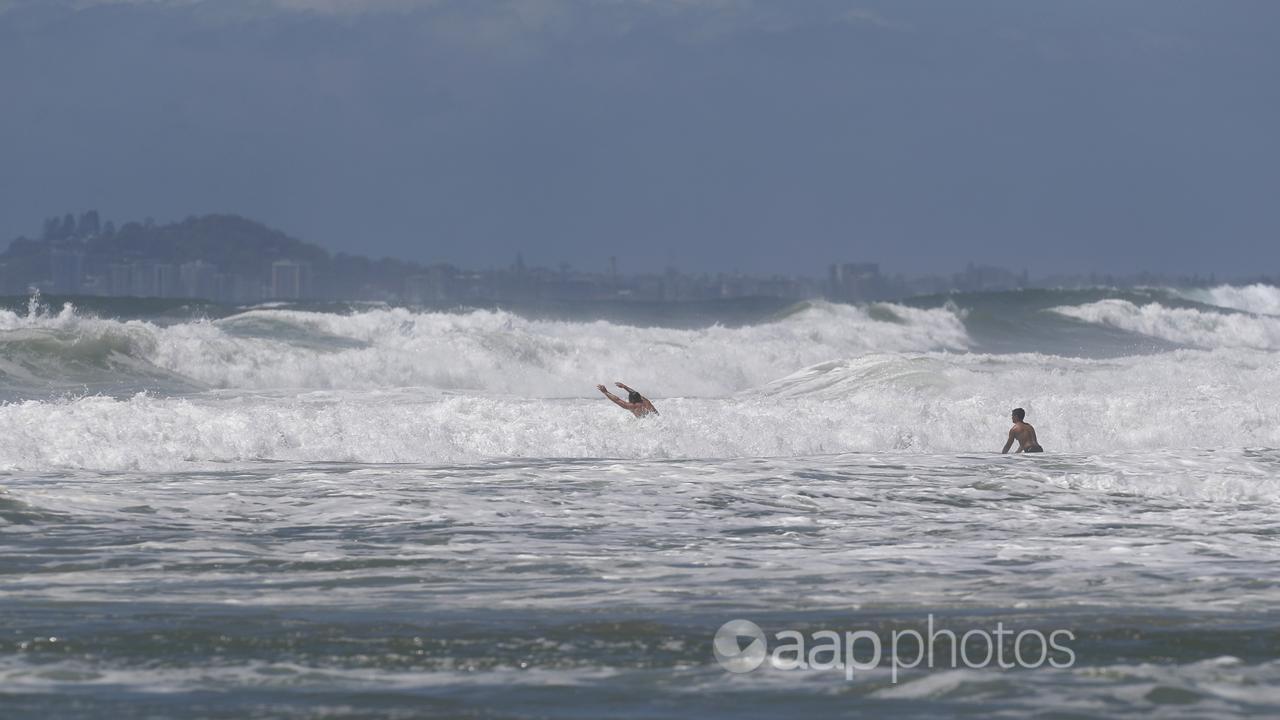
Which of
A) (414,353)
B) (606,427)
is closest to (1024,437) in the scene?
(606,427)

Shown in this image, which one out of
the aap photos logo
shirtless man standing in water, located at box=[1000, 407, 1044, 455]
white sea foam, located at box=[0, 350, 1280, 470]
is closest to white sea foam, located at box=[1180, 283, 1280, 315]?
white sea foam, located at box=[0, 350, 1280, 470]

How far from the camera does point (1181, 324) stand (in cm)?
6550

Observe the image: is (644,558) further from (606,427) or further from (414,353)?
(414,353)

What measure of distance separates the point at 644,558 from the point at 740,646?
2.90 meters

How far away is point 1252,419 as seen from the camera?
21.7 m

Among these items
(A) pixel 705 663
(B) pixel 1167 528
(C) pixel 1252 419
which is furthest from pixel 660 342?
(A) pixel 705 663

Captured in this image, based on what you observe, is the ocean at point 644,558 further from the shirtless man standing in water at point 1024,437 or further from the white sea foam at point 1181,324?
the white sea foam at point 1181,324

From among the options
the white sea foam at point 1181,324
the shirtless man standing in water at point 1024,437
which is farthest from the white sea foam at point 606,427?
the white sea foam at point 1181,324

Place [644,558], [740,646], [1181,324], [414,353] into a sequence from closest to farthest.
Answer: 1. [740,646]
2. [644,558]
3. [414,353]
4. [1181,324]

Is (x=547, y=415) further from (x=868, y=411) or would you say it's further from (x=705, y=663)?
(x=705, y=663)

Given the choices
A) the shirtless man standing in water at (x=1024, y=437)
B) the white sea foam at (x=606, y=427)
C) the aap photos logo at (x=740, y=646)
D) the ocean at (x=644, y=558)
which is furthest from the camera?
the shirtless man standing in water at (x=1024, y=437)

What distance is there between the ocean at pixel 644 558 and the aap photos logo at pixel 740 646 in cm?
3

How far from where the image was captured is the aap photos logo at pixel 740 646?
7457mm

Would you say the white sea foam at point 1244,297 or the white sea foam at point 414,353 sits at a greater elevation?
the white sea foam at point 1244,297
